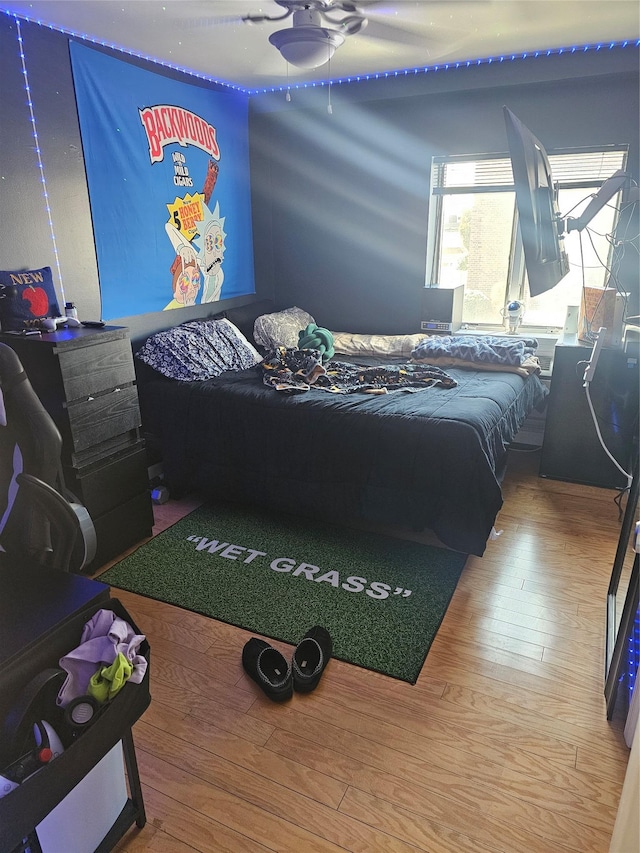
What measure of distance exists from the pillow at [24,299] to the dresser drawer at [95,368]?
31 cm

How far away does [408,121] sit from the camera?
12.3ft

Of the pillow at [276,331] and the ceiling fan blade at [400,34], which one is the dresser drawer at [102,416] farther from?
the ceiling fan blade at [400,34]

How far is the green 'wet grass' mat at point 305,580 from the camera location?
1989mm

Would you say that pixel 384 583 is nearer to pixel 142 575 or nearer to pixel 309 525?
pixel 309 525

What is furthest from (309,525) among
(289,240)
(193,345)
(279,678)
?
(289,240)

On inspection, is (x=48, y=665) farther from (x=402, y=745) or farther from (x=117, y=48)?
(x=117, y=48)

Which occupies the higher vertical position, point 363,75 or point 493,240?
point 363,75

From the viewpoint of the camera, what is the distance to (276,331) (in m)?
3.79

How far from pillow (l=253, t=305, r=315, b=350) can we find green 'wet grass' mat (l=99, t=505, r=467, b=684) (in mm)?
1396

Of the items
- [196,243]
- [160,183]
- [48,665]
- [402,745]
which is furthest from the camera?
[196,243]

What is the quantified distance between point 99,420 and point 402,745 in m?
1.70

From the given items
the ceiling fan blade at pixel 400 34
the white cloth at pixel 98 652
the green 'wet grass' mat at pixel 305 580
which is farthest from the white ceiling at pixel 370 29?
the white cloth at pixel 98 652

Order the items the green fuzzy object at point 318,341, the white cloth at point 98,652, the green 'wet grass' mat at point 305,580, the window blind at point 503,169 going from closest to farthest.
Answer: the white cloth at point 98,652
the green 'wet grass' mat at point 305,580
the window blind at point 503,169
the green fuzzy object at point 318,341

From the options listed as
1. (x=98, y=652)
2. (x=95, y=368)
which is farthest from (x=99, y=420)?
(x=98, y=652)
